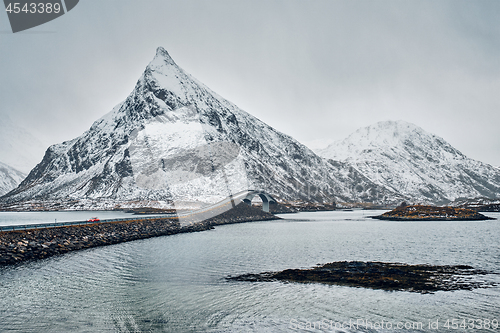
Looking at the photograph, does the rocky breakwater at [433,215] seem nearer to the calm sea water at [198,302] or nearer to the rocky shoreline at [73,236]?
the rocky shoreline at [73,236]

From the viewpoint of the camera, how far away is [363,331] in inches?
726

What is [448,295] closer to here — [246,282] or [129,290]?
[246,282]

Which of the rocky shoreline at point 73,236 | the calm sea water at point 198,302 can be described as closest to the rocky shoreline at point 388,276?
the calm sea water at point 198,302

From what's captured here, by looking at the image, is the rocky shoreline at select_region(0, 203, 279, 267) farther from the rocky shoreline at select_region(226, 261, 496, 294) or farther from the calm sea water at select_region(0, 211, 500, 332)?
the rocky shoreline at select_region(226, 261, 496, 294)

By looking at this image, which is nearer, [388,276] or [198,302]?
[198,302]

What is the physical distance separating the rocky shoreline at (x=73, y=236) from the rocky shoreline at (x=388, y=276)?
90.1 feet

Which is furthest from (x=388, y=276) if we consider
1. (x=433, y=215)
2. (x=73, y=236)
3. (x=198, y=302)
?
(x=433, y=215)

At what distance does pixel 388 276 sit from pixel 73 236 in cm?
4737

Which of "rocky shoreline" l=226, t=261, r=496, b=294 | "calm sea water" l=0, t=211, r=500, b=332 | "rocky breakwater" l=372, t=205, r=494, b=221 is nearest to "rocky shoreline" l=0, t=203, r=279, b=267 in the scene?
"calm sea water" l=0, t=211, r=500, b=332

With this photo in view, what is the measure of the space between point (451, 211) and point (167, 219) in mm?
116423

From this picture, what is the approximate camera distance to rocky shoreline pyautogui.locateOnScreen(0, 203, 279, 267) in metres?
41.6

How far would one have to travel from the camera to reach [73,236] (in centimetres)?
5491

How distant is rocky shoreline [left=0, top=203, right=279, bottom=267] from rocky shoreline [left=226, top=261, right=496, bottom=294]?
1082 inches

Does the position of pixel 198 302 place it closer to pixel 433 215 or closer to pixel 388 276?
pixel 388 276
